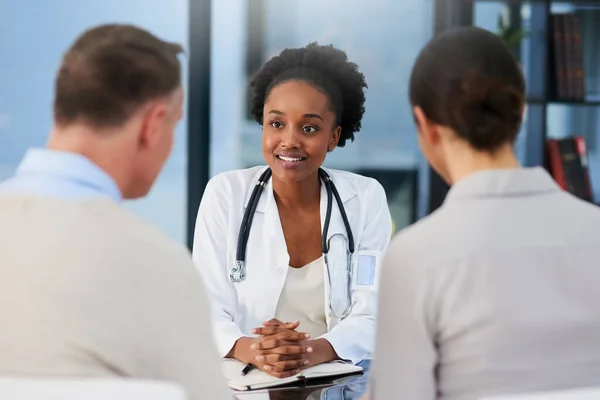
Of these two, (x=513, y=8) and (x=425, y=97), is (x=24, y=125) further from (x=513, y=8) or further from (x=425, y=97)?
(x=425, y=97)

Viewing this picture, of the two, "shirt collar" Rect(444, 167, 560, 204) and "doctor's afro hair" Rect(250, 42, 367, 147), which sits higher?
"doctor's afro hair" Rect(250, 42, 367, 147)

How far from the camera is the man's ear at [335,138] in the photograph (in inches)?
95.5

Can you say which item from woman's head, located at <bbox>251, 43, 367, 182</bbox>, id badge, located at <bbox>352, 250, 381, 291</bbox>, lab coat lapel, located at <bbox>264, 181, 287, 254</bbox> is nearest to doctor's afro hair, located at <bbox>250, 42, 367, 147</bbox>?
woman's head, located at <bbox>251, 43, 367, 182</bbox>

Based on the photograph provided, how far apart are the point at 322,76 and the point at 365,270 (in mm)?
584

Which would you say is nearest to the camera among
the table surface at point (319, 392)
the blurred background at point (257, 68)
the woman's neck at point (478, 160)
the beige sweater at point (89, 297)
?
the beige sweater at point (89, 297)

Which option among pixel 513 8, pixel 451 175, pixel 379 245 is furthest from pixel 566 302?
pixel 513 8

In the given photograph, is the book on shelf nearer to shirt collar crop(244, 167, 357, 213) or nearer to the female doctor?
the female doctor

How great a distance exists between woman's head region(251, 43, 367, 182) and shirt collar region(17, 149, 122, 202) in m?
1.08

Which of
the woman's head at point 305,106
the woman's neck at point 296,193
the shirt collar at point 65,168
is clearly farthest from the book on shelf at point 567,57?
the shirt collar at point 65,168

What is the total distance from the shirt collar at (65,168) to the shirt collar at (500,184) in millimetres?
551

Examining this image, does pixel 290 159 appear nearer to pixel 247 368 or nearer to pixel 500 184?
pixel 247 368

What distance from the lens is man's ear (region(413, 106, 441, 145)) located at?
1.35 metres

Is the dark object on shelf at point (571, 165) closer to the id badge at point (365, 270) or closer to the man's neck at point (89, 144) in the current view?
the id badge at point (365, 270)

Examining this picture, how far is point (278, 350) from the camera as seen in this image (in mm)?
1901
